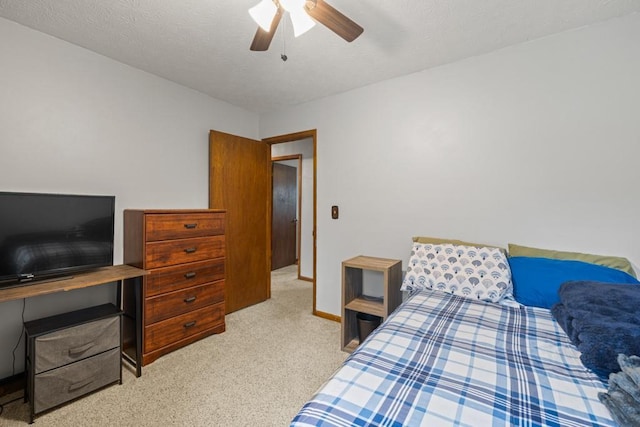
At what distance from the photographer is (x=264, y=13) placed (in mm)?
1408

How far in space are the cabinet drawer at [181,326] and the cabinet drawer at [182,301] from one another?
0.05 m

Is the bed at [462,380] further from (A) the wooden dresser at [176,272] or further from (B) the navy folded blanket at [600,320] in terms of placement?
(A) the wooden dresser at [176,272]

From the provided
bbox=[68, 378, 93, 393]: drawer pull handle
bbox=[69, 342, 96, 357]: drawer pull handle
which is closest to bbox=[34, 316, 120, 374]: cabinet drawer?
bbox=[69, 342, 96, 357]: drawer pull handle

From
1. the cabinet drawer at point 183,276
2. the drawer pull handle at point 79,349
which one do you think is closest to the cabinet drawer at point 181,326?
the cabinet drawer at point 183,276

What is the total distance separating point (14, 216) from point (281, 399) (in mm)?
2046

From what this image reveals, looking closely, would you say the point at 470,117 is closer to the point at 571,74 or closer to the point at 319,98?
the point at 571,74

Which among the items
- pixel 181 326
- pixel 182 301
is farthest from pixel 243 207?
pixel 181 326

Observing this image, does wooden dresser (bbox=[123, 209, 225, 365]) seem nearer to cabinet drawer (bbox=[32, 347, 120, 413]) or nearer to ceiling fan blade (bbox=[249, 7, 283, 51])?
cabinet drawer (bbox=[32, 347, 120, 413])

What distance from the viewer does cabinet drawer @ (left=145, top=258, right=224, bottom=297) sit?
2.22m

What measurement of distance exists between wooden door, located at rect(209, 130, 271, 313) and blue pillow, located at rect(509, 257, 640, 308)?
2.70 m

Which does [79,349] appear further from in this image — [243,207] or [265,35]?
[265,35]

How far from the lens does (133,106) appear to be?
2518 millimetres

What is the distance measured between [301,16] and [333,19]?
164 millimetres

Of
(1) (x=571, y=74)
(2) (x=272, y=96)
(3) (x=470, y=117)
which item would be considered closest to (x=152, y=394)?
(2) (x=272, y=96)
